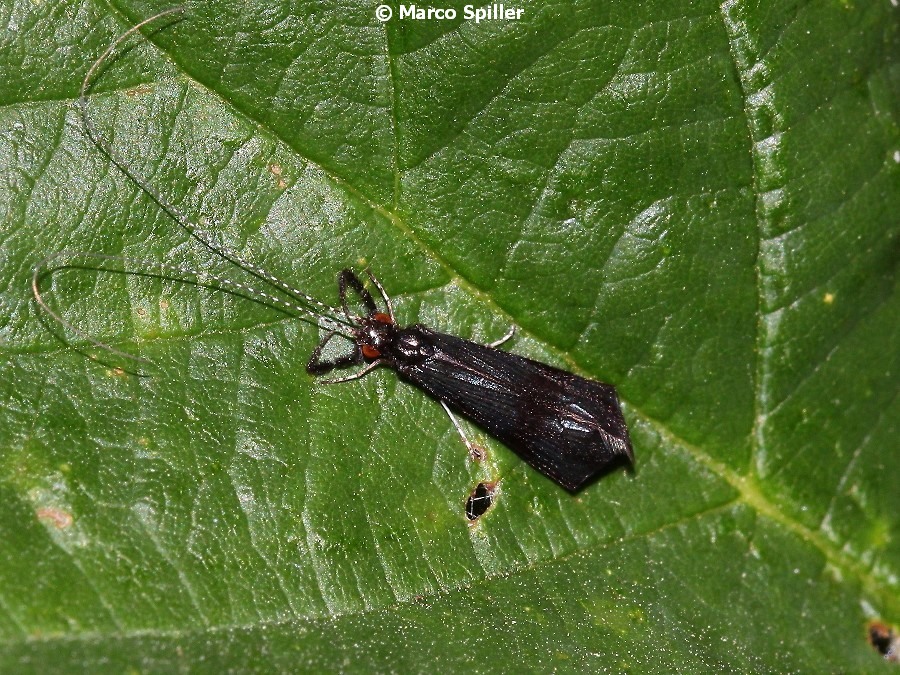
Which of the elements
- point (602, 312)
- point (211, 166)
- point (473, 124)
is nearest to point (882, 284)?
point (602, 312)

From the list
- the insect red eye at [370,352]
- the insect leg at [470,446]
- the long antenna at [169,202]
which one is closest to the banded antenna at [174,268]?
the long antenna at [169,202]

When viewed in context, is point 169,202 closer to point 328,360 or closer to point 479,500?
point 328,360

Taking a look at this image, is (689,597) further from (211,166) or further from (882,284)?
(211,166)

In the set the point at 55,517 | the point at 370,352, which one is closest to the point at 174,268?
the point at 370,352

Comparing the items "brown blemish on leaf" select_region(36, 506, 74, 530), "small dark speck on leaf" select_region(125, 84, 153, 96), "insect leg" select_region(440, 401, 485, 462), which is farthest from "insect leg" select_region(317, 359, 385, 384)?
"small dark speck on leaf" select_region(125, 84, 153, 96)

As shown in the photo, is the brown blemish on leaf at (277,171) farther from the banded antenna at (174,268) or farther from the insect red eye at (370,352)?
the insect red eye at (370,352)

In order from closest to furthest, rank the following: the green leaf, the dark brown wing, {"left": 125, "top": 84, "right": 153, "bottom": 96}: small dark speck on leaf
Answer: the green leaf
{"left": 125, "top": 84, "right": 153, "bottom": 96}: small dark speck on leaf
the dark brown wing

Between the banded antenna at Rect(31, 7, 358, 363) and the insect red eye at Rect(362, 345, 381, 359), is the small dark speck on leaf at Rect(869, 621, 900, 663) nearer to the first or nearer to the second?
the insect red eye at Rect(362, 345, 381, 359)
